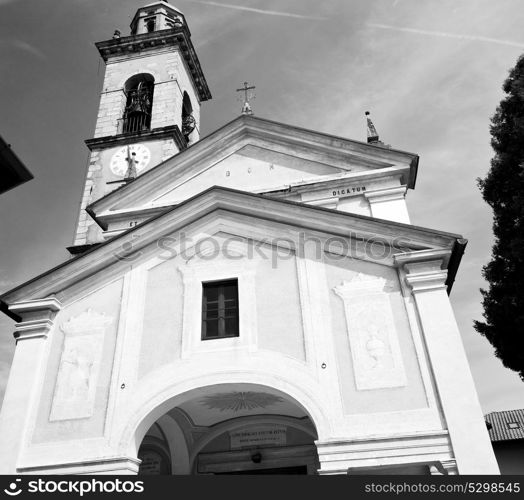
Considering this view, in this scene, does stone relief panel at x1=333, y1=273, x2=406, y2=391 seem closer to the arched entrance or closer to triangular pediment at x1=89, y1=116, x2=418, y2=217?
the arched entrance

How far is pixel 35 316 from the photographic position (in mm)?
9305

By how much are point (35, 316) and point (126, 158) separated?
12311mm

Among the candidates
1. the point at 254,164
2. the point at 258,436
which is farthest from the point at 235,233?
the point at 254,164

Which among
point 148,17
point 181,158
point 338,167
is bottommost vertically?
point 338,167

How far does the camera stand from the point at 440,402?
24.3 feet

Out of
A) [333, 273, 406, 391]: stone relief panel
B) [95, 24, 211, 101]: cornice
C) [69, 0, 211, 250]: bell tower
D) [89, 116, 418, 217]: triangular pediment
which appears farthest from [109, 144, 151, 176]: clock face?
[333, 273, 406, 391]: stone relief panel

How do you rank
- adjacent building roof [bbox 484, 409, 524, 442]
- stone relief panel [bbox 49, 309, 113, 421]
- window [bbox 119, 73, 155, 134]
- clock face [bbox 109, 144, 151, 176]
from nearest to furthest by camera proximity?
1. stone relief panel [bbox 49, 309, 113, 421]
2. clock face [bbox 109, 144, 151, 176]
3. adjacent building roof [bbox 484, 409, 524, 442]
4. window [bbox 119, 73, 155, 134]

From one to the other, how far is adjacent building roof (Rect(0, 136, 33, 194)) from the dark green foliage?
11.3 metres

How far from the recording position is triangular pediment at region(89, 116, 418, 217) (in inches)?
547

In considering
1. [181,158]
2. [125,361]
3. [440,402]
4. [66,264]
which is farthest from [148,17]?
[440,402]

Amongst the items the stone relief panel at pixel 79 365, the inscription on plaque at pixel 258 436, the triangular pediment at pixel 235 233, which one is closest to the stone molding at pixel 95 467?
the stone relief panel at pixel 79 365

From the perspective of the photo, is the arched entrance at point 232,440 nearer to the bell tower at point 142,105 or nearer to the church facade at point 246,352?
the church facade at point 246,352

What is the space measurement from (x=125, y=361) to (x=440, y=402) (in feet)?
16.2

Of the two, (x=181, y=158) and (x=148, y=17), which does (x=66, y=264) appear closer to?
(x=181, y=158)
